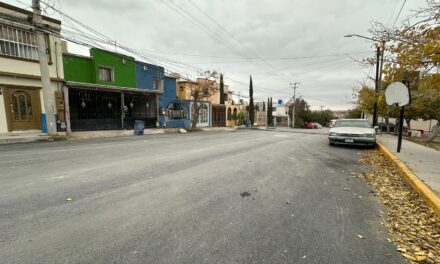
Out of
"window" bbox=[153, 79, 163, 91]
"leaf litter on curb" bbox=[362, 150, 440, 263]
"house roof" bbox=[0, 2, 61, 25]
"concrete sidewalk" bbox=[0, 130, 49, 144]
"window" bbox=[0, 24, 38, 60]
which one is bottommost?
"leaf litter on curb" bbox=[362, 150, 440, 263]

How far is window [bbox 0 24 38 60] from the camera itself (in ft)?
40.9

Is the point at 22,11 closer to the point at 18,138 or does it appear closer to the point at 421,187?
the point at 18,138

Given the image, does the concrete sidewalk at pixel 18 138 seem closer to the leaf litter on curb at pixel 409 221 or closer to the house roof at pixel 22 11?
the house roof at pixel 22 11

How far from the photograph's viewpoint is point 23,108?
13.2 meters

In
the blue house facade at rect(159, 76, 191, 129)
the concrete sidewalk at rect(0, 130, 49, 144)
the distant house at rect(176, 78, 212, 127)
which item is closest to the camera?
the concrete sidewalk at rect(0, 130, 49, 144)

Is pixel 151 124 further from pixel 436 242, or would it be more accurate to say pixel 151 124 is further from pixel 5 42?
pixel 436 242

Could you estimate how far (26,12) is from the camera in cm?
1324

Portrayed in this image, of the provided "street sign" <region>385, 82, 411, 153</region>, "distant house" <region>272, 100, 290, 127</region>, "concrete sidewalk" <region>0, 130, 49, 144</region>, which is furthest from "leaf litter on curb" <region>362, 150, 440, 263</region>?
"distant house" <region>272, 100, 290, 127</region>

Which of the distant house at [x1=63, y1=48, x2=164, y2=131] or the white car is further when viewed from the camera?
the distant house at [x1=63, y1=48, x2=164, y2=131]

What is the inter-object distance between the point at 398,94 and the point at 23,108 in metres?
19.4

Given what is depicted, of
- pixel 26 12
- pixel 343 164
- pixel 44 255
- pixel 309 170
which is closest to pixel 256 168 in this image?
pixel 309 170

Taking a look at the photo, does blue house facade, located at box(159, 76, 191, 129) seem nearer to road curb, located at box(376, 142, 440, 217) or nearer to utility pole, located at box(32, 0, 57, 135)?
utility pole, located at box(32, 0, 57, 135)

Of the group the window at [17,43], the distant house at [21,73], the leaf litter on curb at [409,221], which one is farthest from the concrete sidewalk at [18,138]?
the leaf litter on curb at [409,221]

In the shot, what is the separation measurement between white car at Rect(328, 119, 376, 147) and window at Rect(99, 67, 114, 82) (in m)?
17.9
